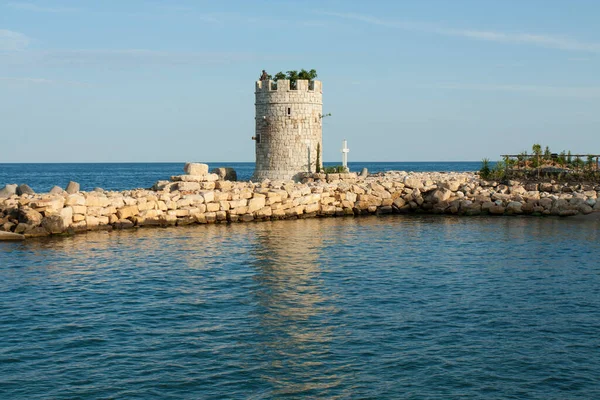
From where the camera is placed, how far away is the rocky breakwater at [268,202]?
23578mm

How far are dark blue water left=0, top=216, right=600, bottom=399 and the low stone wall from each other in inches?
94.9

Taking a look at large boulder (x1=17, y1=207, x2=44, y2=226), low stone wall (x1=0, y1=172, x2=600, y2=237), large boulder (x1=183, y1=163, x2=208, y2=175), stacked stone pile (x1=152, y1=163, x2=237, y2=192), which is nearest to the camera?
large boulder (x1=17, y1=207, x2=44, y2=226)

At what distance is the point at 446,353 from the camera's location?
10.3m

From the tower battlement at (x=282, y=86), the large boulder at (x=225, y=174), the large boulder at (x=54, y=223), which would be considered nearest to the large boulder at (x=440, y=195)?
the tower battlement at (x=282, y=86)

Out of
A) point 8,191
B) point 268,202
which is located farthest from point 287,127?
point 8,191

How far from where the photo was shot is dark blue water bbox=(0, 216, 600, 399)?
9234mm

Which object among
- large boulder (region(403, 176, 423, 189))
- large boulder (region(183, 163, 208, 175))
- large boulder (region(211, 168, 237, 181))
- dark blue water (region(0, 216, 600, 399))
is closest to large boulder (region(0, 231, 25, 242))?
dark blue water (region(0, 216, 600, 399))

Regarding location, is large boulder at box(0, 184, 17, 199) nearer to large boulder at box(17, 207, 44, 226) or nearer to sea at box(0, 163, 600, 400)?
large boulder at box(17, 207, 44, 226)

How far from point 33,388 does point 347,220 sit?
20.4 m

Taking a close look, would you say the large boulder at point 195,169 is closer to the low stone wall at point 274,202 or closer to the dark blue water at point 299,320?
the low stone wall at point 274,202

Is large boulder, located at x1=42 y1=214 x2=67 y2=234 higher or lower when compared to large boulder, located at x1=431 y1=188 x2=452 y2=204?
lower

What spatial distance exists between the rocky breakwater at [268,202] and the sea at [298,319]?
2.34 metres

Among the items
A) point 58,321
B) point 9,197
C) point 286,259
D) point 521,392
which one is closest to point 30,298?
point 58,321

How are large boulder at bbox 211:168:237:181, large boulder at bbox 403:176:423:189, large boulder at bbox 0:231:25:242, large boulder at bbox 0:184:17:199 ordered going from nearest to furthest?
large boulder at bbox 0:231:25:242, large boulder at bbox 0:184:17:199, large boulder at bbox 403:176:423:189, large boulder at bbox 211:168:237:181
